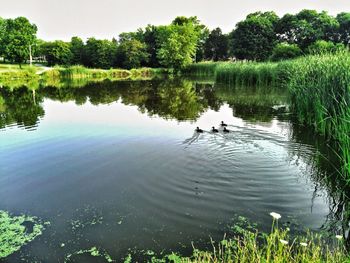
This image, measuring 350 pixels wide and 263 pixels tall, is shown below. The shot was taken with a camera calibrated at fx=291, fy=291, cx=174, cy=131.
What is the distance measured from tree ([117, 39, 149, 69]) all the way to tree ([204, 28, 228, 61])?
1868cm

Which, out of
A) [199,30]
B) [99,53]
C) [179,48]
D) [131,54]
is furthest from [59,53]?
[199,30]

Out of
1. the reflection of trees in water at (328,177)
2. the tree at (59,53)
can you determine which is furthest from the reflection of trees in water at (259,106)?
→ the tree at (59,53)

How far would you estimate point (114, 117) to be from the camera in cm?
1555

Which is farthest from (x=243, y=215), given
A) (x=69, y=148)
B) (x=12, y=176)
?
(x=69, y=148)

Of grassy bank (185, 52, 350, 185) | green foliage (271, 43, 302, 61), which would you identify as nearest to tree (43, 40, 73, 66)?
green foliage (271, 43, 302, 61)

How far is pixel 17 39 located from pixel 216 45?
4780 cm

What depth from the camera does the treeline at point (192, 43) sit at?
2110 inches

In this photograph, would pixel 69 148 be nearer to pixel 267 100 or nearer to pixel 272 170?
pixel 272 170

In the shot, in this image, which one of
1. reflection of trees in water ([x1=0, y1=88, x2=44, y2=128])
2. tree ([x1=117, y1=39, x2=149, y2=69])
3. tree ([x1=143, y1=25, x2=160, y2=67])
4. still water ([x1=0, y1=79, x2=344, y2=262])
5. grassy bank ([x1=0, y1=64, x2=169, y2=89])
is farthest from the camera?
tree ([x1=143, y1=25, x2=160, y2=67])

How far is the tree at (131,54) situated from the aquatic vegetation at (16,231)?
64.4m

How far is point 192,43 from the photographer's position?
213 feet

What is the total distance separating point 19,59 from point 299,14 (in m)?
54.6

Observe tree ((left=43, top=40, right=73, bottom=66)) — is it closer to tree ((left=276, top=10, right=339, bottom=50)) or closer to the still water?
tree ((left=276, top=10, right=339, bottom=50))

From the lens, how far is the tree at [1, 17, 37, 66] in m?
52.3
